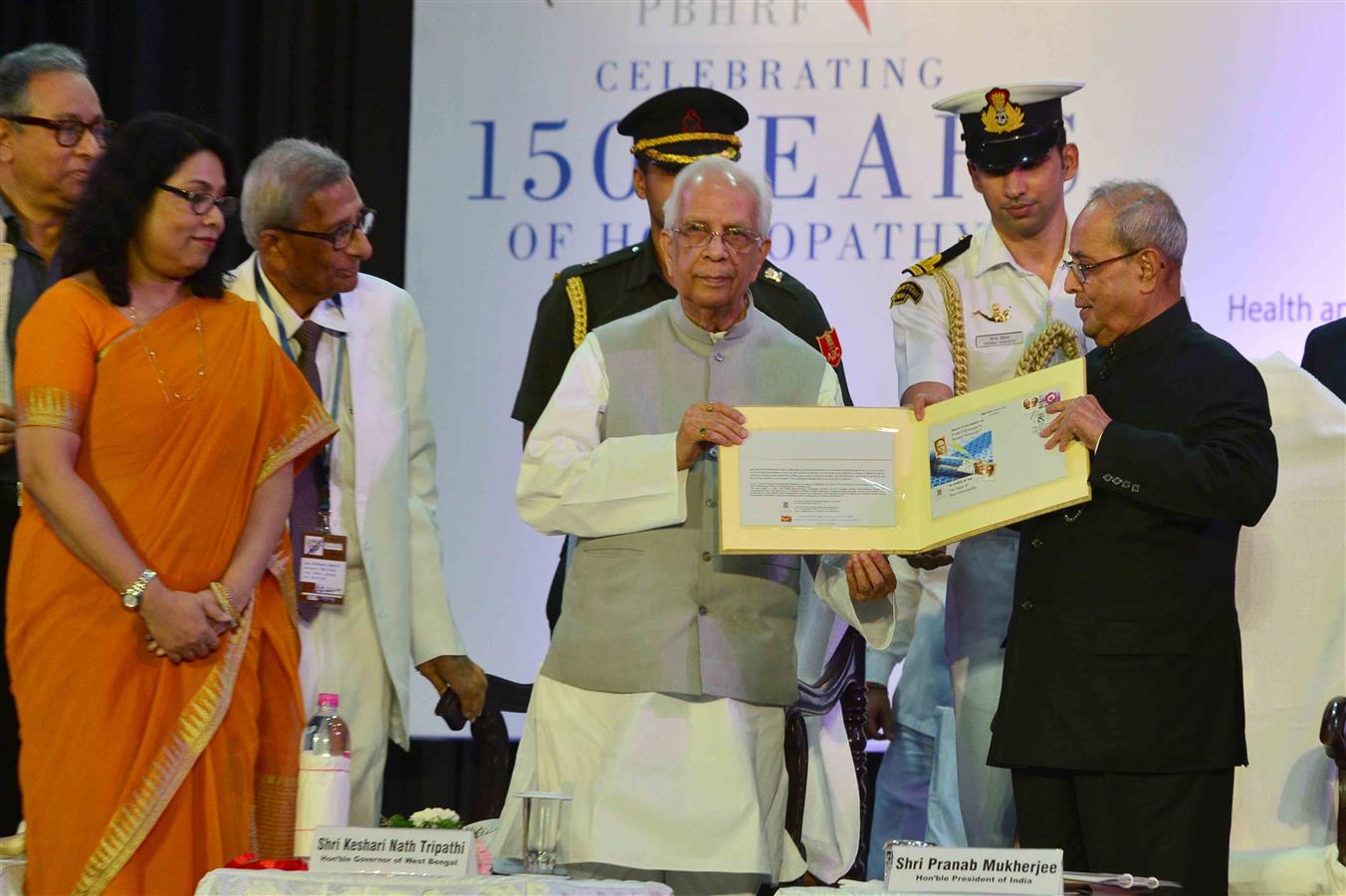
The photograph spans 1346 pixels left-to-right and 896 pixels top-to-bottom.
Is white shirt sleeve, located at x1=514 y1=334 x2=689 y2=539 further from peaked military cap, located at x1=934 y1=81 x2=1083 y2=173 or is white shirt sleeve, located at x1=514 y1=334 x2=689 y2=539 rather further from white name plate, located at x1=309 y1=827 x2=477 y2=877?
peaked military cap, located at x1=934 y1=81 x2=1083 y2=173

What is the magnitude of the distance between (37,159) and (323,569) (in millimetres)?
1132

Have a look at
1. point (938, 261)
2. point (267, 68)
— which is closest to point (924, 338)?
point (938, 261)

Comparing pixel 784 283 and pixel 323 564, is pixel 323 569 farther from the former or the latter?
pixel 784 283

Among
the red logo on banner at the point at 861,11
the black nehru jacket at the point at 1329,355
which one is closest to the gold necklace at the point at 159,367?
the black nehru jacket at the point at 1329,355

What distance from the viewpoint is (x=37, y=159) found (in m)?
3.93

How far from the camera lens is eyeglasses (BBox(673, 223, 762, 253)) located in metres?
3.38

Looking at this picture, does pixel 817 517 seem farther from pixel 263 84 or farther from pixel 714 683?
pixel 263 84

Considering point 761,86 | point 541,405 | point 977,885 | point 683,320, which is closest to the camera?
point 977,885

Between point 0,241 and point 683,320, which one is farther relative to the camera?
point 0,241

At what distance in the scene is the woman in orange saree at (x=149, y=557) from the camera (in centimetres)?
321

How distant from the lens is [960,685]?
3.88 metres

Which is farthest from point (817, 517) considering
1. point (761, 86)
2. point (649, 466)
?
point (761, 86)

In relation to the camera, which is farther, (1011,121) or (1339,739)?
(1011,121)

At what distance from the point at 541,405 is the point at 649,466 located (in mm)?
820
